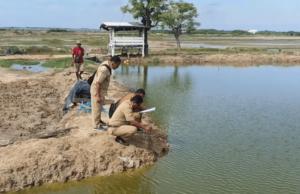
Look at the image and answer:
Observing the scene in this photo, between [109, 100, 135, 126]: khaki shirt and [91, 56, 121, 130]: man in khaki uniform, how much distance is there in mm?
644

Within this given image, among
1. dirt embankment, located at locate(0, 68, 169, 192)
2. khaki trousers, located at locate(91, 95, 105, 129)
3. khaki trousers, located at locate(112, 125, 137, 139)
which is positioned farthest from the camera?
khaki trousers, located at locate(91, 95, 105, 129)

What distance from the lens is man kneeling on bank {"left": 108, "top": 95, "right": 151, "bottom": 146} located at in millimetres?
6000

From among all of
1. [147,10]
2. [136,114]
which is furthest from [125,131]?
[147,10]

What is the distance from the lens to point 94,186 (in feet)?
18.0

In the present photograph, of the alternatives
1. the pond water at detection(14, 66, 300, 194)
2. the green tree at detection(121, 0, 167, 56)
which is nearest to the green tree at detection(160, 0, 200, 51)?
the green tree at detection(121, 0, 167, 56)

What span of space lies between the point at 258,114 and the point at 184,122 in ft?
9.32

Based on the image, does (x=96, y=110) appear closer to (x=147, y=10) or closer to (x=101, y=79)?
(x=101, y=79)

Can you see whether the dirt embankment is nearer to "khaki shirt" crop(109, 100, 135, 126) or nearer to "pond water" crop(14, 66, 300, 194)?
"pond water" crop(14, 66, 300, 194)

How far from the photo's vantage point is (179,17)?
34188mm

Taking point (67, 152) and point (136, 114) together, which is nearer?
point (67, 152)

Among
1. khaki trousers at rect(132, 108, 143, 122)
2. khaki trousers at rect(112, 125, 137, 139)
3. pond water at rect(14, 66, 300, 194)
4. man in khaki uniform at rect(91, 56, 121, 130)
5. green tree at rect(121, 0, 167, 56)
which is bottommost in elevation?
pond water at rect(14, 66, 300, 194)

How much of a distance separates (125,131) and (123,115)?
327 mm

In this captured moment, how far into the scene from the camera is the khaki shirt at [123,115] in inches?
237

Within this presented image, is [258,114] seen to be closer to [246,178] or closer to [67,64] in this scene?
[246,178]
